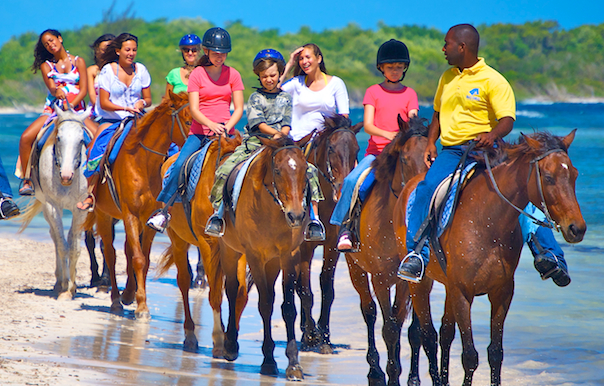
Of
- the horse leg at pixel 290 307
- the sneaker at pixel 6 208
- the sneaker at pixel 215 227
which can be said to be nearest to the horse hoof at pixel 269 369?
the horse leg at pixel 290 307

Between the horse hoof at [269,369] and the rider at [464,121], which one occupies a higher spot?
the rider at [464,121]

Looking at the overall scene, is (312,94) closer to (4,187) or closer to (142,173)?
(142,173)

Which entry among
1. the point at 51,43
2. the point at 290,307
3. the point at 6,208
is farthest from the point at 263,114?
the point at 51,43

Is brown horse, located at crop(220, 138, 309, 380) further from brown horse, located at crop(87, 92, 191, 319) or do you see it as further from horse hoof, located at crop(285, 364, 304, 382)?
brown horse, located at crop(87, 92, 191, 319)

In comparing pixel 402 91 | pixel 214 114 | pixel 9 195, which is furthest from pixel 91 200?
pixel 402 91

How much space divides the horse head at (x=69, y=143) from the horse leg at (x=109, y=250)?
0.72 metres

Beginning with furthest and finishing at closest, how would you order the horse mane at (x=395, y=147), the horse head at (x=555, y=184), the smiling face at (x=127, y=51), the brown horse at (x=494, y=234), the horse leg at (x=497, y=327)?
the smiling face at (x=127, y=51), the horse mane at (x=395, y=147), the horse leg at (x=497, y=327), the brown horse at (x=494, y=234), the horse head at (x=555, y=184)

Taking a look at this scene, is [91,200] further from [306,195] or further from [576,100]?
[576,100]

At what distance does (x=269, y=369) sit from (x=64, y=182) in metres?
4.90

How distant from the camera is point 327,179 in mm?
8273

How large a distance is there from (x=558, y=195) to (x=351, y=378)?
2.87m

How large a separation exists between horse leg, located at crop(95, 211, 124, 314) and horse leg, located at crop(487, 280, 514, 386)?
18.2ft

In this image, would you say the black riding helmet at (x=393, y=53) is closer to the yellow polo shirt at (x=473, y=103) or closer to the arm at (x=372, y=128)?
the arm at (x=372, y=128)

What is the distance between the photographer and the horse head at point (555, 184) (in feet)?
16.8
